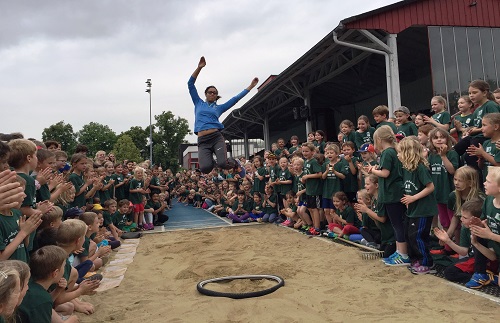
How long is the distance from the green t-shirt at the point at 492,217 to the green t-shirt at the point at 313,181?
3.70 m

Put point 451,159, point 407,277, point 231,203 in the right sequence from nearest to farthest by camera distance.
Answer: point 407,277
point 451,159
point 231,203

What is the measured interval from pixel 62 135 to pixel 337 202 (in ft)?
199

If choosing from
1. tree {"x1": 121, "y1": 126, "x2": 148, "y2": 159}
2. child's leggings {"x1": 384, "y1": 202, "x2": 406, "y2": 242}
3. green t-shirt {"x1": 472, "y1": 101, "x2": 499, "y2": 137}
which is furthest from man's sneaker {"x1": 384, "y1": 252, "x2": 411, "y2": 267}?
tree {"x1": 121, "y1": 126, "x2": 148, "y2": 159}

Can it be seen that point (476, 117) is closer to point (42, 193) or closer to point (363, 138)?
point (363, 138)

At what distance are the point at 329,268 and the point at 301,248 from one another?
4.66ft

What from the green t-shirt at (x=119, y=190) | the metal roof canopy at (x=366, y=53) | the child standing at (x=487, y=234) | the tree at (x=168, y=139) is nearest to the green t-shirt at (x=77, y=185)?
the green t-shirt at (x=119, y=190)

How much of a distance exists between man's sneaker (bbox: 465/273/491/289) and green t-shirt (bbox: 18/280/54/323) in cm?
370

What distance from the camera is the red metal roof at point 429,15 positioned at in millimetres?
10086

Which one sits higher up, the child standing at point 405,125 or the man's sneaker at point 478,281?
the child standing at point 405,125

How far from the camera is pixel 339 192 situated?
679 cm

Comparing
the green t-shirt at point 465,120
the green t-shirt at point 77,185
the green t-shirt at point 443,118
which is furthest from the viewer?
the green t-shirt at point 77,185

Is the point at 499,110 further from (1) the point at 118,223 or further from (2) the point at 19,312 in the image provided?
(1) the point at 118,223

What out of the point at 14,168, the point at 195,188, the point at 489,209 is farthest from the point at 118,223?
the point at 195,188

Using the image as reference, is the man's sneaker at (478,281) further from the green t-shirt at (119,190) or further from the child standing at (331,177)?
the green t-shirt at (119,190)
